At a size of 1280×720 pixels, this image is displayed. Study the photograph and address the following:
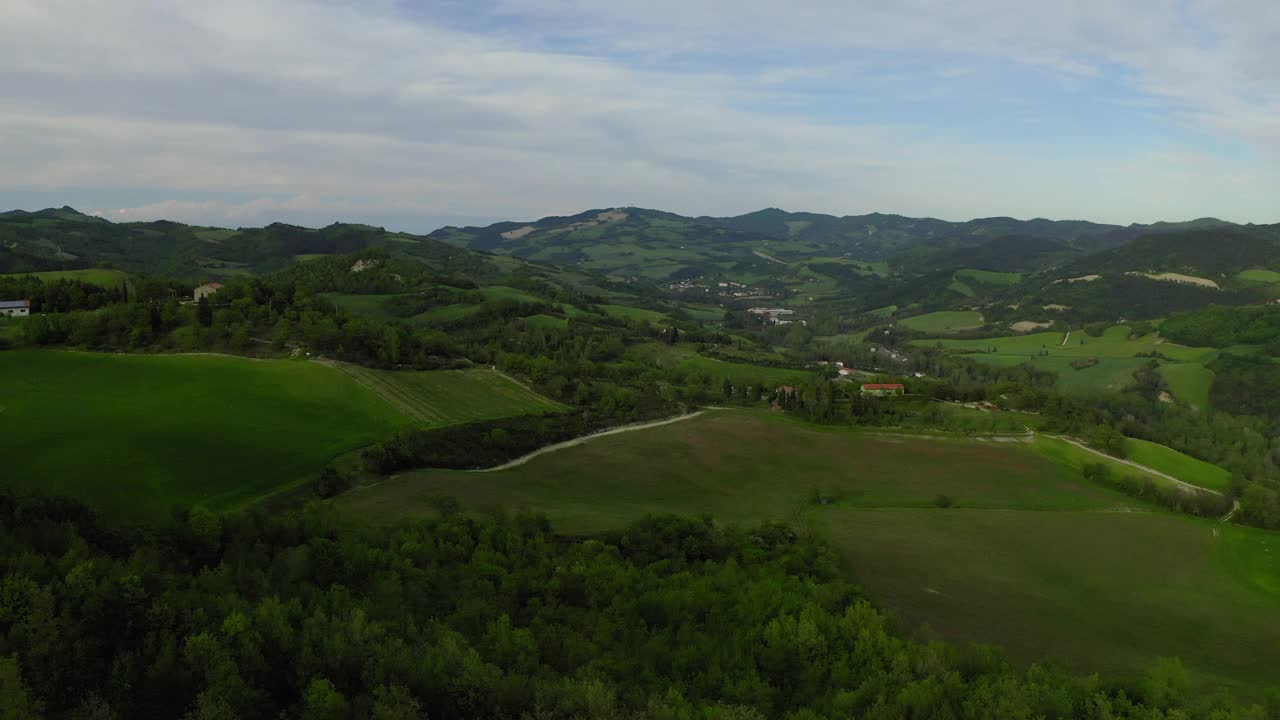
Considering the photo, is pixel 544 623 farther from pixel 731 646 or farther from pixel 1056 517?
pixel 1056 517

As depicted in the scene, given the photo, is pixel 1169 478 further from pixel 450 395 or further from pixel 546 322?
pixel 546 322

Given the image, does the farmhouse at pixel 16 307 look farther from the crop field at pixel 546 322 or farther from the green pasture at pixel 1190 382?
the green pasture at pixel 1190 382

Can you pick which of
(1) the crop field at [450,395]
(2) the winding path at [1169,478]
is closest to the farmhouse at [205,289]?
(1) the crop field at [450,395]

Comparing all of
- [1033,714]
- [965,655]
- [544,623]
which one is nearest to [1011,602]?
[965,655]

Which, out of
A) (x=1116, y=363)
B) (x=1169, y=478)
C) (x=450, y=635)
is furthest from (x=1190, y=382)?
(x=450, y=635)

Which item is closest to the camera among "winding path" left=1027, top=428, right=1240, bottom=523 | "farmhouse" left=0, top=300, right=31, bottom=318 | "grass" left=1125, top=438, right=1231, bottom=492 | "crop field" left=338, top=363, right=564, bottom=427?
"winding path" left=1027, top=428, right=1240, bottom=523

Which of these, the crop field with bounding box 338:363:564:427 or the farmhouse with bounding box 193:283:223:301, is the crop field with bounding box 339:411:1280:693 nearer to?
the crop field with bounding box 338:363:564:427

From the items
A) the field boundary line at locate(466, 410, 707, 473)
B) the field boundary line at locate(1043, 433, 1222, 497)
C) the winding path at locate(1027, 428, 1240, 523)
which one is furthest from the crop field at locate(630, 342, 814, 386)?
the winding path at locate(1027, 428, 1240, 523)
